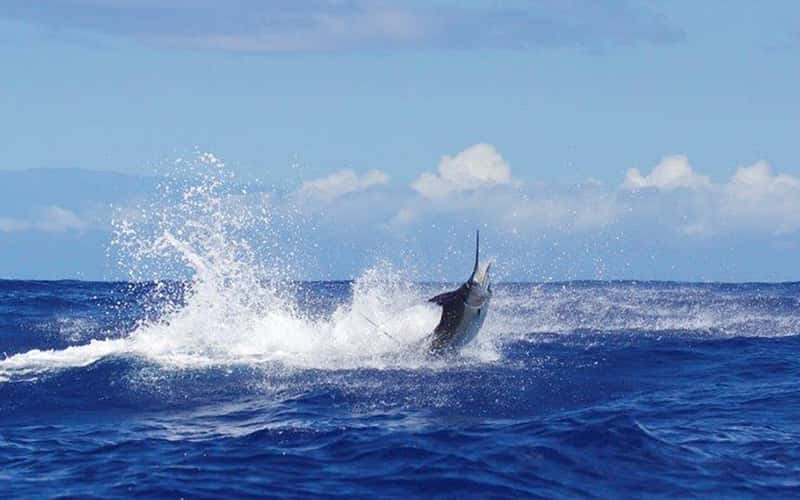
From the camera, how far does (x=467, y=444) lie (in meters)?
20.3

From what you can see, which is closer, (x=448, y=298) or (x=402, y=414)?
(x=402, y=414)

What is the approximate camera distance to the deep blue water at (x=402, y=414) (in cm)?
1812

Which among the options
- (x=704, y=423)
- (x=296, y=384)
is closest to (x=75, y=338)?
(x=296, y=384)

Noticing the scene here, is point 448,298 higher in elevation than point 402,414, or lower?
higher

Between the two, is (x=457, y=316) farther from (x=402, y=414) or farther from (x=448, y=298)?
(x=402, y=414)

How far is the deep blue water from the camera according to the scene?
18.1 meters

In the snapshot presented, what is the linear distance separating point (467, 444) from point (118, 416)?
25.6 feet

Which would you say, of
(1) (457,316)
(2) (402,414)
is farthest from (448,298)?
(2) (402,414)

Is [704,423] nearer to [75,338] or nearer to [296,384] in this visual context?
[296,384]

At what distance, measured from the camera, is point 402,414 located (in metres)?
22.9

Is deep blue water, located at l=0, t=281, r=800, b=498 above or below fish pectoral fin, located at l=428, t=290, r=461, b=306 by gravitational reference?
below

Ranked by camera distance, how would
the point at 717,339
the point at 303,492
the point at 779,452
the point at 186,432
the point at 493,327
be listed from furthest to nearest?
the point at 493,327 → the point at 717,339 → the point at 186,432 → the point at 779,452 → the point at 303,492

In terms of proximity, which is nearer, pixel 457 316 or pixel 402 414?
pixel 402 414

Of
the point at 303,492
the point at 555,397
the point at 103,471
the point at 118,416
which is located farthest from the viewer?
the point at 555,397
